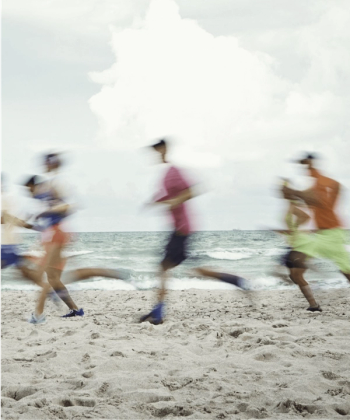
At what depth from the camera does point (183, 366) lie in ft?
20.8

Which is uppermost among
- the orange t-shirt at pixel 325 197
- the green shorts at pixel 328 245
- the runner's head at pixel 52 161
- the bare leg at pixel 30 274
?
the runner's head at pixel 52 161

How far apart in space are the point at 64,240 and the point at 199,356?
4837 mm

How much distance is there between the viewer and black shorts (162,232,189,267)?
76.8 inches

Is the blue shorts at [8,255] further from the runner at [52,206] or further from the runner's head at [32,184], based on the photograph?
the runner's head at [32,184]

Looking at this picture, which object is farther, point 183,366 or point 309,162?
point 183,366

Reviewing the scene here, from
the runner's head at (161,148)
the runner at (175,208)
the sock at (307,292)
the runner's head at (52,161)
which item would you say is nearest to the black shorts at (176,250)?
the runner at (175,208)

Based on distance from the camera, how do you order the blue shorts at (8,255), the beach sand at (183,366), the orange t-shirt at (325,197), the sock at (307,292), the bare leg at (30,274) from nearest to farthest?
the orange t-shirt at (325,197), the blue shorts at (8,255), the bare leg at (30,274), the beach sand at (183,366), the sock at (307,292)

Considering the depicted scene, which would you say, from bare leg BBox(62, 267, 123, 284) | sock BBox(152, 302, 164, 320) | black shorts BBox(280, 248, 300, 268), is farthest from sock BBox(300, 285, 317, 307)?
bare leg BBox(62, 267, 123, 284)

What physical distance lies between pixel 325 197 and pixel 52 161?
1.19m

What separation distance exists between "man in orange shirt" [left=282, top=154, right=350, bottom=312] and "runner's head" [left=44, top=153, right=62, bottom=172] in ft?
2.96

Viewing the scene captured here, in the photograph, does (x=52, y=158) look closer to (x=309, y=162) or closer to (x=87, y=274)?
(x=87, y=274)

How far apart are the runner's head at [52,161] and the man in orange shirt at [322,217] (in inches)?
35.6

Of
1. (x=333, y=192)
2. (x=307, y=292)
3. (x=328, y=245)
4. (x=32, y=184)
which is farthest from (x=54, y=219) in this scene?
(x=307, y=292)

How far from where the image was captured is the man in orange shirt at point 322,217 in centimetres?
222
